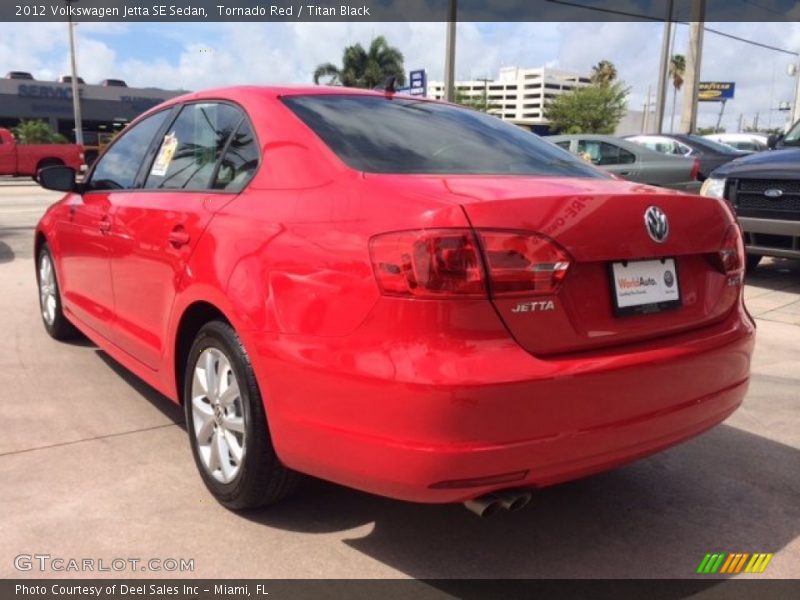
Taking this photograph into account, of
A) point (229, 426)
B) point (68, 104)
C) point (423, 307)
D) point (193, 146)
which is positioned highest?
point (68, 104)

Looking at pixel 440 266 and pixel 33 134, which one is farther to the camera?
pixel 33 134

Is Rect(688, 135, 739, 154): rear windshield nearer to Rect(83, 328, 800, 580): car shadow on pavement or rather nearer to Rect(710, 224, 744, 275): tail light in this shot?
Rect(83, 328, 800, 580): car shadow on pavement

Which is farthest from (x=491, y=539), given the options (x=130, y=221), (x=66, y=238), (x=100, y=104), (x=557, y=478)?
(x=100, y=104)

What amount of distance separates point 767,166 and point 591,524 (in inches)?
224

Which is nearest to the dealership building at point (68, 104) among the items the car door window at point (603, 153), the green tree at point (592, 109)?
the green tree at point (592, 109)

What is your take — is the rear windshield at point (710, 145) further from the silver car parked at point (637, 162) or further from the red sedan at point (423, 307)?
the red sedan at point (423, 307)

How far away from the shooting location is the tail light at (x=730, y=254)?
2.76 meters

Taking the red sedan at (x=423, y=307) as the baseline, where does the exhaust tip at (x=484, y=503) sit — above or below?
below

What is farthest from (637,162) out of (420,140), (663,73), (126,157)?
(663,73)

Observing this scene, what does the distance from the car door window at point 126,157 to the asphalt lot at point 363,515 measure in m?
1.21

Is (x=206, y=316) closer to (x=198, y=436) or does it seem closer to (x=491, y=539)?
(x=198, y=436)

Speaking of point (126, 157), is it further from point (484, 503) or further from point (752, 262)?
point (752, 262)

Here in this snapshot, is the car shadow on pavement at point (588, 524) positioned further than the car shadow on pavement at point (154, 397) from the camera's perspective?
No

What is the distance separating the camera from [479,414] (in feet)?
6.90
